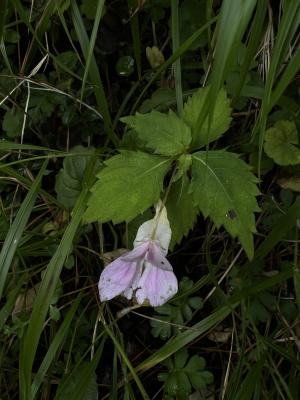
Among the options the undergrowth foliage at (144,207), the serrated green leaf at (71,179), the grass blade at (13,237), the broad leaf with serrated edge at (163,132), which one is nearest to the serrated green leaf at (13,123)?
the undergrowth foliage at (144,207)

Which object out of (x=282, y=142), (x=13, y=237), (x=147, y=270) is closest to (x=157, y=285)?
(x=147, y=270)

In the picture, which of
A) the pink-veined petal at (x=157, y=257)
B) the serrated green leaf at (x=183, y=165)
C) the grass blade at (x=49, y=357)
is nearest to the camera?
the pink-veined petal at (x=157, y=257)

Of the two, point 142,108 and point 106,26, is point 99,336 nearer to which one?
point 142,108

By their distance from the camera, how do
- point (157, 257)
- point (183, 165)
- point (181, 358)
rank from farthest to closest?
point (181, 358), point (183, 165), point (157, 257)

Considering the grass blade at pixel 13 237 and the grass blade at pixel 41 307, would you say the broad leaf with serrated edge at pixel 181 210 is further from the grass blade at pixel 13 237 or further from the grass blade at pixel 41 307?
the grass blade at pixel 13 237

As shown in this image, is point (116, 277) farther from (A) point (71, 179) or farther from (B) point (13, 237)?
→ (A) point (71, 179)

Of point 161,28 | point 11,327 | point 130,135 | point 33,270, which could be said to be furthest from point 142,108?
point 11,327

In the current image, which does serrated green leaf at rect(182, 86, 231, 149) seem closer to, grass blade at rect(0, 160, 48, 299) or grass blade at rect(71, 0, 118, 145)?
grass blade at rect(71, 0, 118, 145)

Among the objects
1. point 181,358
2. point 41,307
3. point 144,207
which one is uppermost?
point 144,207

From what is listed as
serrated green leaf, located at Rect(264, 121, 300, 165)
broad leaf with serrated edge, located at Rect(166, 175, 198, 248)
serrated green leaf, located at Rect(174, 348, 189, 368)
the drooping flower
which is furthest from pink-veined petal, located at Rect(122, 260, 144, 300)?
serrated green leaf, located at Rect(264, 121, 300, 165)
